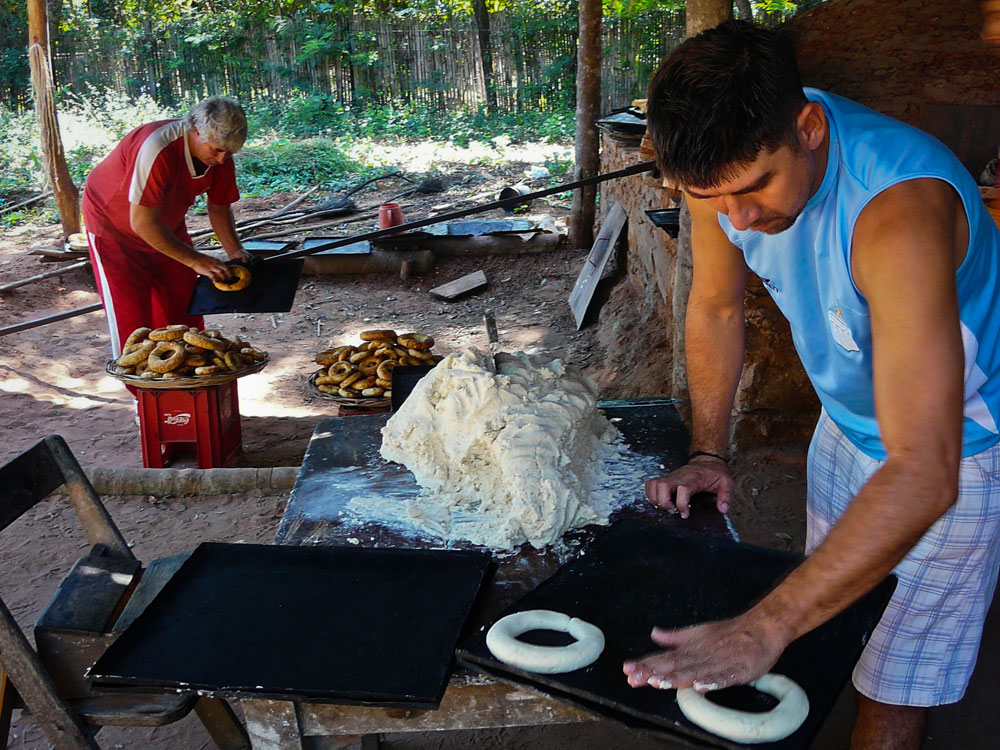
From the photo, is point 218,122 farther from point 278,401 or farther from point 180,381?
point 278,401

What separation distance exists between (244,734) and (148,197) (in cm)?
303

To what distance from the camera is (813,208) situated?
163 centimetres

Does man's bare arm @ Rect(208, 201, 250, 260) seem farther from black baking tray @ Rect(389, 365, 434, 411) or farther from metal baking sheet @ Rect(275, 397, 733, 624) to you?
metal baking sheet @ Rect(275, 397, 733, 624)

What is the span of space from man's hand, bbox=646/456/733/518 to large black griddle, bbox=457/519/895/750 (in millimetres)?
195

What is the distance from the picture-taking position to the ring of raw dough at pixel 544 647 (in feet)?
4.69

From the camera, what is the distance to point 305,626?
1.63 m

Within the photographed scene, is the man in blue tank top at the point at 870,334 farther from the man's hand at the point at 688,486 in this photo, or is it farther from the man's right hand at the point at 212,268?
the man's right hand at the point at 212,268

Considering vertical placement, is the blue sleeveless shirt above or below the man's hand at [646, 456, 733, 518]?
above

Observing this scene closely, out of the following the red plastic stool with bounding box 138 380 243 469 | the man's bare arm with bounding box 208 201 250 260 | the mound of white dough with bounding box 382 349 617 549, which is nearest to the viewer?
the mound of white dough with bounding box 382 349 617 549

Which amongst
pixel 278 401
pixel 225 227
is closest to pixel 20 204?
pixel 278 401

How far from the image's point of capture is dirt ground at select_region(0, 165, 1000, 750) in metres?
2.82

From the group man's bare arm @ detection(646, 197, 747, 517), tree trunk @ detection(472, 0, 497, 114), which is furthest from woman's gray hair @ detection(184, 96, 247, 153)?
tree trunk @ detection(472, 0, 497, 114)

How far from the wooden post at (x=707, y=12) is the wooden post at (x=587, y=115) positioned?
3.71 meters

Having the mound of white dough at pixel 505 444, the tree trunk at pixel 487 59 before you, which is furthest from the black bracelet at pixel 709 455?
→ the tree trunk at pixel 487 59
